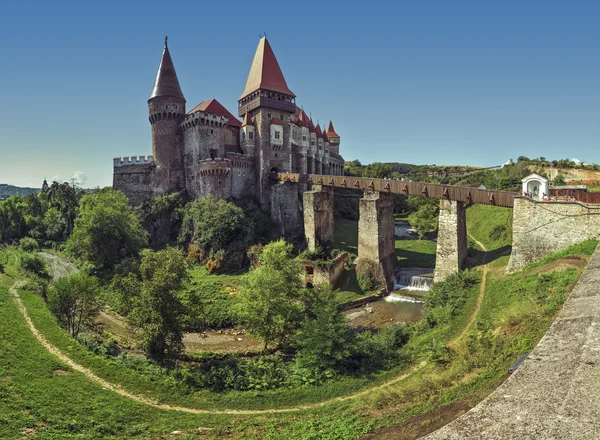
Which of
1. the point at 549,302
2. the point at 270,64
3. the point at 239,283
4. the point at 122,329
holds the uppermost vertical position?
the point at 270,64

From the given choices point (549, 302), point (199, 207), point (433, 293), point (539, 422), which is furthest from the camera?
point (199, 207)

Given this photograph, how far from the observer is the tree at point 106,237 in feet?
114

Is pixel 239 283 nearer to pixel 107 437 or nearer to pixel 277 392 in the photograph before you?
pixel 277 392

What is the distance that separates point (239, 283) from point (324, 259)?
7.46 m

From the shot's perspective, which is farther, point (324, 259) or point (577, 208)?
point (324, 259)

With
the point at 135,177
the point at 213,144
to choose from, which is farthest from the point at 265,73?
the point at 135,177

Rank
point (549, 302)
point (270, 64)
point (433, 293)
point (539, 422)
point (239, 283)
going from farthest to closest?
point (270, 64), point (239, 283), point (433, 293), point (549, 302), point (539, 422)

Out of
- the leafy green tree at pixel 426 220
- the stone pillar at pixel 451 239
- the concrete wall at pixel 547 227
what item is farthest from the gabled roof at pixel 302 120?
the concrete wall at pixel 547 227

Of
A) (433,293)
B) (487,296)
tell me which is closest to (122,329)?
(433,293)

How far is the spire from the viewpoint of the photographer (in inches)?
Result: 1678

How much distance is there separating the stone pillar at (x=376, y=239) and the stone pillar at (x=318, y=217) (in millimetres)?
4510

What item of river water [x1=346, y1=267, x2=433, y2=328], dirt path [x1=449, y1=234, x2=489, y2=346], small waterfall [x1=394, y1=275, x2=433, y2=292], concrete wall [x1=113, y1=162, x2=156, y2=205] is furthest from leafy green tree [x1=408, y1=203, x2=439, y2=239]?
concrete wall [x1=113, y1=162, x2=156, y2=205]

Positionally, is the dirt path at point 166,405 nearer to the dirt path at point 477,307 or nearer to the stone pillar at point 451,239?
the dirt path at point 477,307

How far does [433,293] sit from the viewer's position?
995 inches
